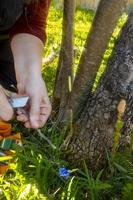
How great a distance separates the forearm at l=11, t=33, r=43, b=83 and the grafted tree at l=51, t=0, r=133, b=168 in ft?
1.21

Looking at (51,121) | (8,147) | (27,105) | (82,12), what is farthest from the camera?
(82,12)

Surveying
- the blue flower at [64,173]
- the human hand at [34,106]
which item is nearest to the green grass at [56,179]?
the blue flower at [64,173]

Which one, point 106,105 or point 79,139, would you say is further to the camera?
point 79,139

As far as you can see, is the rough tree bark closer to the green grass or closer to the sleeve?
the green grass

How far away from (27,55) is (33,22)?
0.22 m

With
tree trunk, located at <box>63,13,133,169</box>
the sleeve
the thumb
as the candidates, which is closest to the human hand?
the thumb

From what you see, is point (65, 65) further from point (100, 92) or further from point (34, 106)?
point (34, 106)

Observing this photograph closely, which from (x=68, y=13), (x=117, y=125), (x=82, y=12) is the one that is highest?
(x=68, y=13)

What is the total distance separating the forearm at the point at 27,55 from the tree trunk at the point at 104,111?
37cm

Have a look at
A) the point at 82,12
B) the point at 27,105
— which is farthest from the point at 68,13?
the point at 82,12

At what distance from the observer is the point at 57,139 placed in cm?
253

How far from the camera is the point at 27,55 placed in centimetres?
197

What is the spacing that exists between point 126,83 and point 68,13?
61 cm

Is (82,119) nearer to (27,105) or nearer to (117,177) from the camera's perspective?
(117,177)
